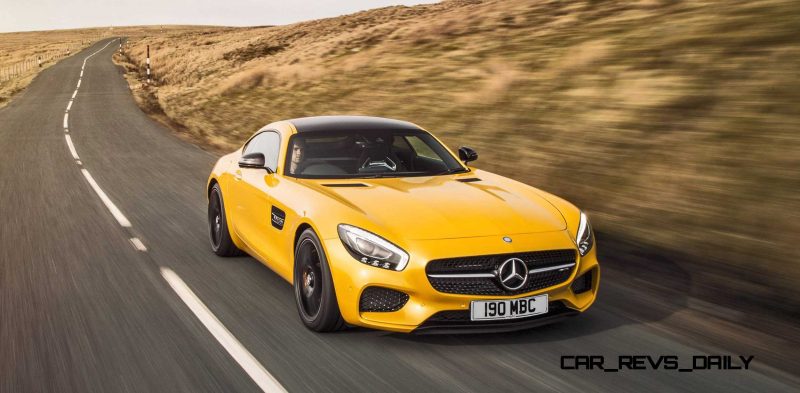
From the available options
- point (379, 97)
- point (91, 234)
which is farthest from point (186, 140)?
point (91, 234)

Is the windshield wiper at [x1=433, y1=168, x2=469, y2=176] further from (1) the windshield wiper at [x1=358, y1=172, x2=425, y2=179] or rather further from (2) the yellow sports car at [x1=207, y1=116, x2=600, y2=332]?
(1) the windshield wiper at [x1=358, y1=172, x2=425, y2=179]

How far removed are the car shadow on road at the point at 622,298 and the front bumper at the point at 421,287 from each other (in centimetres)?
27

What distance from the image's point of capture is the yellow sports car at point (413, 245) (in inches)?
191

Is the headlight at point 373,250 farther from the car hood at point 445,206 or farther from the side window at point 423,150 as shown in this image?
the side window at point 423,150

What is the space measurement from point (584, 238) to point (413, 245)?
50.3 inches

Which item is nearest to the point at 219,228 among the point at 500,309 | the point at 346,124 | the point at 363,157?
the point at 346,124

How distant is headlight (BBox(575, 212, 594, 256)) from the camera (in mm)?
5320

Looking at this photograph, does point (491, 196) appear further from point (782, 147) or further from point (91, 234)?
point (91, 234)

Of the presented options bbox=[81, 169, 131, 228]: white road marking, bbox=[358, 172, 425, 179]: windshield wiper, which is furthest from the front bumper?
bbox=[81, 169, 131, 228]: white road marking

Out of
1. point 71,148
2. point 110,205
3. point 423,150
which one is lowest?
point 71,148

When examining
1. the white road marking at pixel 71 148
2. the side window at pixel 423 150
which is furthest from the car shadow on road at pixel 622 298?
the white road marking at pixel 71 148

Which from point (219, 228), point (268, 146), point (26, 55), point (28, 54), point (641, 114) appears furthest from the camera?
point (28, 54)

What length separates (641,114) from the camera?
10.6 meters

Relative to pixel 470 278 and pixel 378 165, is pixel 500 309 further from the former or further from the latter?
pixel 378 165
